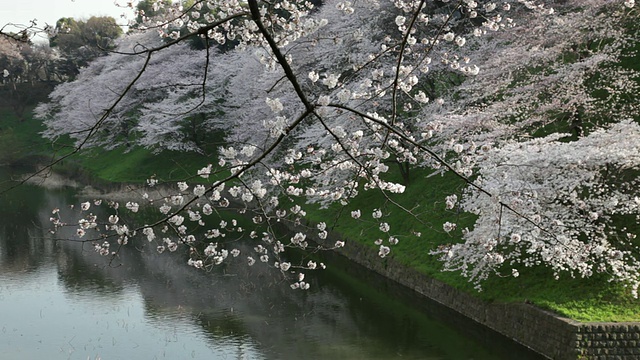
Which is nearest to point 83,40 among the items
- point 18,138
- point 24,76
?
point 24,76

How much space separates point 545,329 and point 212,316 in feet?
24.9

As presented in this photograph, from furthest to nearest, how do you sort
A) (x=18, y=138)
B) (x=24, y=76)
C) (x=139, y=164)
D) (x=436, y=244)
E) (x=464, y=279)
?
1. (x=24, y=76)
2. (x=18, y=138)
3. (x=139, y=164)
4. (x=436, y=244)
5. (x=464, y=279)

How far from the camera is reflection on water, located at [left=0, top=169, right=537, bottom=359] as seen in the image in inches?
512

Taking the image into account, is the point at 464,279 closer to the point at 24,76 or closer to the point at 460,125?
the point at 460,125

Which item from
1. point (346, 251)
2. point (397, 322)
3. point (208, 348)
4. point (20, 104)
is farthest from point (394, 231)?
point (20, 104)

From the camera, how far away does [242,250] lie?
72.1 ft

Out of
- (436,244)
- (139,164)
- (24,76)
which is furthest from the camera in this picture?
(24,76)

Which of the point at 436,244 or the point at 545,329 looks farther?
the point at 436,244

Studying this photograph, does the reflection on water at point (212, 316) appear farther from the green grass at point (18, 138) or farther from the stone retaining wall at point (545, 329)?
the green grass at point (18, 138)

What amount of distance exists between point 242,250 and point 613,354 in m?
13.6

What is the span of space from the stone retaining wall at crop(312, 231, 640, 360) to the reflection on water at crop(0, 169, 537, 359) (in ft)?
1.10

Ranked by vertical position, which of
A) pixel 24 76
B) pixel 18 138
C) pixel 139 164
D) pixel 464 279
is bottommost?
pixel 464 279

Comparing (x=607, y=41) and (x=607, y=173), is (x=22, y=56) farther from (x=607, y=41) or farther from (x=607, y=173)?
(x=607, y=173)

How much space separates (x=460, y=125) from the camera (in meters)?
16.8
